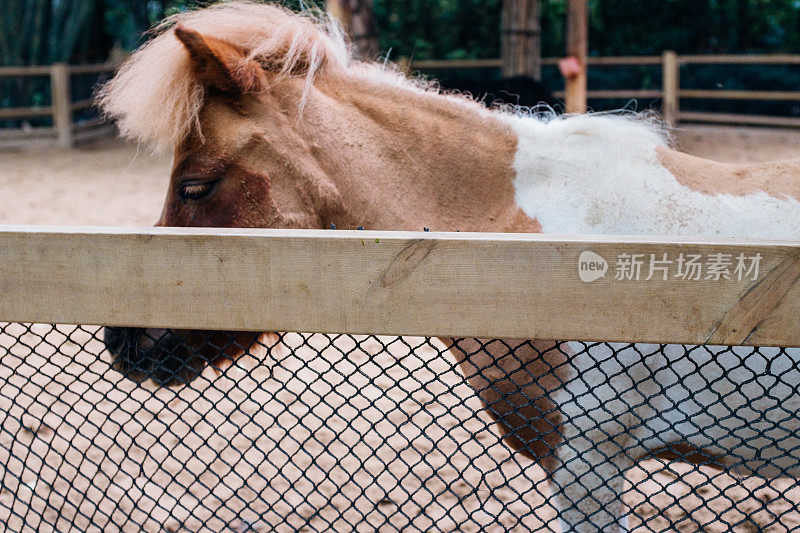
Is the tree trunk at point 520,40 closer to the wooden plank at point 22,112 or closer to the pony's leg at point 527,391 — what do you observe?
the wooden plank at point 22,112

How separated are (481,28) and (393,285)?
15.0 metres

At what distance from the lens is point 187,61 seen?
1.93 meters

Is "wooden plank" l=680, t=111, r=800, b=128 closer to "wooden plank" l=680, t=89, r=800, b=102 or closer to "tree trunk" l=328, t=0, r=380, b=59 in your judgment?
"wooden plank" l=680, t=89, r=800, b=102

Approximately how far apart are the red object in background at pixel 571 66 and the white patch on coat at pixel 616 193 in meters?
6.59

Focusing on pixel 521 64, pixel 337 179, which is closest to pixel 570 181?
pixel 337 179

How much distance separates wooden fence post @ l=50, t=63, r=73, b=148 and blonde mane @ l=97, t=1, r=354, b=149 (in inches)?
423

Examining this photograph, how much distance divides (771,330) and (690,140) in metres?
10.8

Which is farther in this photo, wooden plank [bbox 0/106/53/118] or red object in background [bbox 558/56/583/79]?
wooden plank [bbox 0/106/53/118]

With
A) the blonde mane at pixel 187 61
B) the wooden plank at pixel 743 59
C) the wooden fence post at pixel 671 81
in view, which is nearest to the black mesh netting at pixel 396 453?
the blonde mane at pixel 187 61

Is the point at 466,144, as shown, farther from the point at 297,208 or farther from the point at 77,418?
the point at 77,418

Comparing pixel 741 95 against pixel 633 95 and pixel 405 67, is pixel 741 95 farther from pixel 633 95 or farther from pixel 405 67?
pixel 405 67

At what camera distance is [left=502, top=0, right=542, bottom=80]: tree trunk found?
355 inches

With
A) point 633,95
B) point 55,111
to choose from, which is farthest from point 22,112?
point 633,95

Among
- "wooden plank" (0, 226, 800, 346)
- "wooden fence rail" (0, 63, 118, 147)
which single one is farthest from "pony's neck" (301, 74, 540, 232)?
"wooden fence rail" (0, 63, 118, 147)
